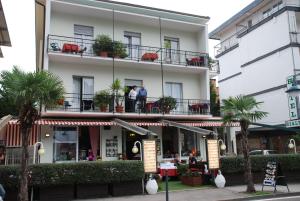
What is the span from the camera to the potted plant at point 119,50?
72.8ft

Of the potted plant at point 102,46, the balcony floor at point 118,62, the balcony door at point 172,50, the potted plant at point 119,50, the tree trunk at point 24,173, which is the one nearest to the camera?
the tree trunk at point 24,173

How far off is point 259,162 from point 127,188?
24.0 ft

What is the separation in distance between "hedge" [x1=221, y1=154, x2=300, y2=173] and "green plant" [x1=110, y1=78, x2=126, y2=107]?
742 centimetres

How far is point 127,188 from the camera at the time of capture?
52.0 feet

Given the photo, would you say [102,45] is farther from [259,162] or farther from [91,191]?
[259,162]

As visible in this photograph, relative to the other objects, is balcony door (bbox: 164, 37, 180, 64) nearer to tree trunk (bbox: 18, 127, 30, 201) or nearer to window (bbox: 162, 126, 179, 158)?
window (bbox: 162, 126, 179, 158)

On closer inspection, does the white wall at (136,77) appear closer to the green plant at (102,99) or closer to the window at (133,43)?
the window at (133,43)

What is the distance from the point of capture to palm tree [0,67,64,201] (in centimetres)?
1176

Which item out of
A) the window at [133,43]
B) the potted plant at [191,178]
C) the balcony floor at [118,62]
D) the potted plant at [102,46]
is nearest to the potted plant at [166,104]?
the balcony floor at [118,62]

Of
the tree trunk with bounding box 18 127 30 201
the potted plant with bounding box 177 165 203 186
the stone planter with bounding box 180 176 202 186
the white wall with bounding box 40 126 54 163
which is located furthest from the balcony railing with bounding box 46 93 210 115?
the tree trunk with bounding box 18 127 30 201

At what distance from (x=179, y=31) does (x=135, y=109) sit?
758 centimetres

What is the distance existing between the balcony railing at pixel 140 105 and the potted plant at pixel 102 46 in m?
2.74

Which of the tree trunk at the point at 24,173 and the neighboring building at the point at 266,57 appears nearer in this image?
the tree trunk at the point at 24,173

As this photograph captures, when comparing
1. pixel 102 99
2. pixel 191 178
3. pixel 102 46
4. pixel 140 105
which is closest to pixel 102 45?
pixel 102 46
